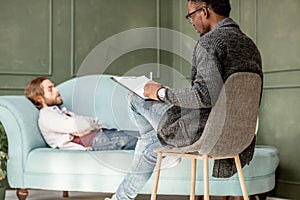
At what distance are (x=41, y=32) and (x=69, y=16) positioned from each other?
30 cm

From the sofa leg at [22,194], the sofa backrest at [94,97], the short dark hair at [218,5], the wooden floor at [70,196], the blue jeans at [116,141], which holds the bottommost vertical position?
the wooden floor at [70,196]

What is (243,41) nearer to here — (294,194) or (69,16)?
(294,194)

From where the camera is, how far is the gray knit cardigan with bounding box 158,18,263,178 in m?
2.07

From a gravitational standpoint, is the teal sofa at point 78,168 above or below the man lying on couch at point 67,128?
below

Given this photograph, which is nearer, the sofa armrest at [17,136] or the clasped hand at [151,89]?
the clasped hand at [151,89]

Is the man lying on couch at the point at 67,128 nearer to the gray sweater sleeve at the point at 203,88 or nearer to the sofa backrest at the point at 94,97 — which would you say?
the sofa backrest at the point at 94,97

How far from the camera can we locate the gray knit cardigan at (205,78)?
6.78 feet

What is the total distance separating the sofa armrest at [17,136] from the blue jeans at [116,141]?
15.6 inches

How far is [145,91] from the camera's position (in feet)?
7.20

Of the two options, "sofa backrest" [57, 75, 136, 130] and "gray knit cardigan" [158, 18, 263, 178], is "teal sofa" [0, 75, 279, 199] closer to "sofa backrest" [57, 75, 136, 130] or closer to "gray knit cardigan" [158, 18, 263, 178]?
"sofa backrest" [57, 75, 136, 130]

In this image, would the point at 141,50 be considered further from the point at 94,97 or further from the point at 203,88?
the point at 203,88

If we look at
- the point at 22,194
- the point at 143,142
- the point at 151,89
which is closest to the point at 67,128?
the point at 22,194

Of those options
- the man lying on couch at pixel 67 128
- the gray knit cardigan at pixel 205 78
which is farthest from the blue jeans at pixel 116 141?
the gray knit cardigan at pixel 205 78

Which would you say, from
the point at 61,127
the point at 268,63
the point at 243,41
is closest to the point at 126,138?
the point at 61,127
